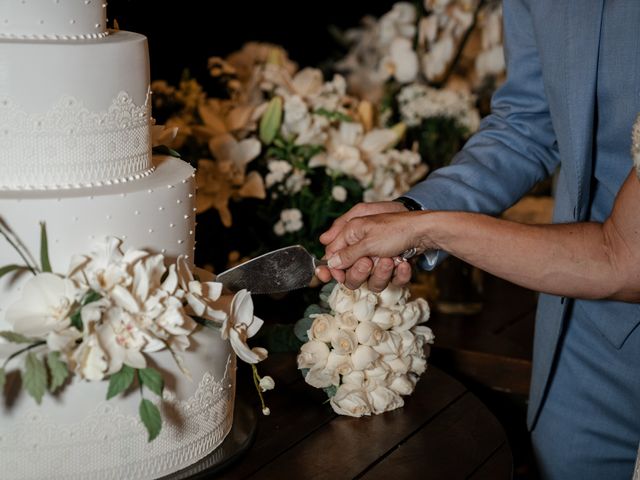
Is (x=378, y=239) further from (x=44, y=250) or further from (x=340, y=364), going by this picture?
(x=44, y=250)

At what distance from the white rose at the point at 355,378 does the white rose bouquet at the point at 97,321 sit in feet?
1.46

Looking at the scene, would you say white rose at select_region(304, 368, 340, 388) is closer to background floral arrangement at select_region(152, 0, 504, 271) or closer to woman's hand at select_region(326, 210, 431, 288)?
woman's hand at select_region(326, 210, 431, 288)

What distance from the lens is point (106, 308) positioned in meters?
1.34

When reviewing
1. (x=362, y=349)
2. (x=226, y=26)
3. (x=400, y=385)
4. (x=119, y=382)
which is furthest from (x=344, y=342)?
(x=226, y=26)

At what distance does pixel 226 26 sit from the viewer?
351cm

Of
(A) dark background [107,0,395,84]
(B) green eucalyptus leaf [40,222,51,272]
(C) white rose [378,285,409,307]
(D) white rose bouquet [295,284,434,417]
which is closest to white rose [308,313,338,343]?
(D) white rose bouquet [295,284,434,417]

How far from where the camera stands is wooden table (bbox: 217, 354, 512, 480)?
1.61 meters

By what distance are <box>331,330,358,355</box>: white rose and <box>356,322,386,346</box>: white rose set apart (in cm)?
1

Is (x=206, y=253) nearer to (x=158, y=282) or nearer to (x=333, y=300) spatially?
(x=333, y=300)

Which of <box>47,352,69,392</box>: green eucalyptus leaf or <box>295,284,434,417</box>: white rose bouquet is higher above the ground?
<box>47,352,69,392</box>: green eucalyptus leaf

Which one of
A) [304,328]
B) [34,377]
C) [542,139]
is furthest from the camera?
[542,139]

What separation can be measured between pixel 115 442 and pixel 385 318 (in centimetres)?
56

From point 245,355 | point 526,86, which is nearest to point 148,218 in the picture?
point 245,355

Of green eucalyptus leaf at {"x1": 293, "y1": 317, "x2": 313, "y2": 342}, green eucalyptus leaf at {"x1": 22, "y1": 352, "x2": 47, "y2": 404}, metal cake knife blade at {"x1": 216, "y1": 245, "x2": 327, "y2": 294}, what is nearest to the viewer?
green eucalyptus leaf at {"x1": 22, "y1": 352, "x2": 47, "y2": 404}
